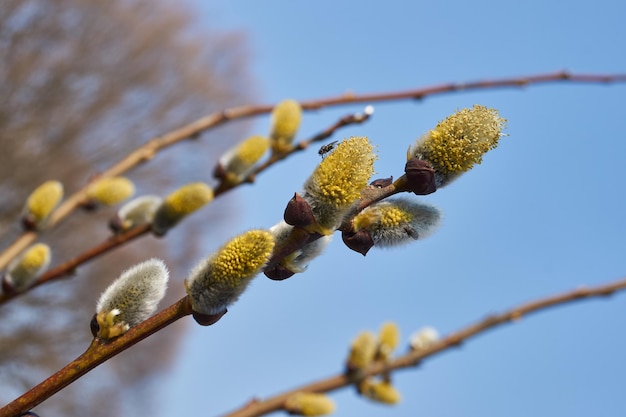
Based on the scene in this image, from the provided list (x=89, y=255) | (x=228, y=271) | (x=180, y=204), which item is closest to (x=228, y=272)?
(x=228, y=271)

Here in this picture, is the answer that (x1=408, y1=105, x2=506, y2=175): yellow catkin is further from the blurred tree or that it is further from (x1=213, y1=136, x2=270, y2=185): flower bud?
the blurred tree

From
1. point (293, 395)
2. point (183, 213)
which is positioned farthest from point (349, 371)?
point (183, 213)

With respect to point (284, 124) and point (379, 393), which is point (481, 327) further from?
point (284, 124)

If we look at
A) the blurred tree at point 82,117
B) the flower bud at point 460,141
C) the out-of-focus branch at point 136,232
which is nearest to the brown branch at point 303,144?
the out-of-focus branch at point 136,232

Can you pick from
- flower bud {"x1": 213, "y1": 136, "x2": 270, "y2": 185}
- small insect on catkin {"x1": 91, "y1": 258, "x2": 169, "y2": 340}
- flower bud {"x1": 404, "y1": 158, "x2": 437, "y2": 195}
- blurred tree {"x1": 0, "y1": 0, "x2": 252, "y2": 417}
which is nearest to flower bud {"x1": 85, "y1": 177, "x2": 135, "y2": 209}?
flower bud {"x1": 213, "y1": 136, "x2": 270, "y2": 185}

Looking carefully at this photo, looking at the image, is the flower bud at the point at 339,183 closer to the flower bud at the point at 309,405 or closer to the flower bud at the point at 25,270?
the flower bud at the point at 309,405

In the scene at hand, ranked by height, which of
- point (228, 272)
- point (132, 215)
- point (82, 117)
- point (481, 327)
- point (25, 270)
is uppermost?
point (82, 117)
